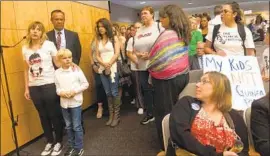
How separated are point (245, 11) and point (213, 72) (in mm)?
248

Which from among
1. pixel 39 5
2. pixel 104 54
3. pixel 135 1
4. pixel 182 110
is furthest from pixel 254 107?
pixel 104 54

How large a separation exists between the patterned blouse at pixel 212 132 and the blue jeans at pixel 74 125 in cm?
84

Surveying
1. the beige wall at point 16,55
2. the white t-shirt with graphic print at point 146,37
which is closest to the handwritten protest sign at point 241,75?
the beige wall at point 16,55

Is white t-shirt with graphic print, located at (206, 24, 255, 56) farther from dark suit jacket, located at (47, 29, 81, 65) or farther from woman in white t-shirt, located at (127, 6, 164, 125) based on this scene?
dark suit jacket, located at (47, 29, 81, 65)

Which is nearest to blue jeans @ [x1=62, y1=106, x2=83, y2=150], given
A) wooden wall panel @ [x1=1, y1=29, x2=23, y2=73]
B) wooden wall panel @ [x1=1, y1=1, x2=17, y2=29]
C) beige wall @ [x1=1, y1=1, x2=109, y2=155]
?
beige wall @ [x1=1, y1=1, x2=109, y2=155]

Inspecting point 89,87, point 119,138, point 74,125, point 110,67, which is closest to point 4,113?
point 74,125

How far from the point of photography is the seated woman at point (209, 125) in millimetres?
836

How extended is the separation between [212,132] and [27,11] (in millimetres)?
645

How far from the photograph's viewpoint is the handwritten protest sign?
608 mm

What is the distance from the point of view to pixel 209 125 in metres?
0.86

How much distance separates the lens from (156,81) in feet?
4.28

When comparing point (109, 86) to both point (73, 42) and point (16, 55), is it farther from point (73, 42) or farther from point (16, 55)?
point (16, 55)

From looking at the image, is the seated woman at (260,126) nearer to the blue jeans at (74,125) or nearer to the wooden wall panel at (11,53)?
the wooden wall panel at (11,53)

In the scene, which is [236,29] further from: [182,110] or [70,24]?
[70,24]
